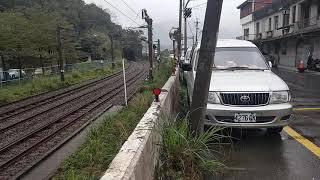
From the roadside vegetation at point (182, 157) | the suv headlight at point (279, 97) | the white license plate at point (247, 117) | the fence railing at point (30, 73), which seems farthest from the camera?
the fence railing at point (30, 73)

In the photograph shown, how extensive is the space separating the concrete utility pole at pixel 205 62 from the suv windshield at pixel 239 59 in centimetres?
293

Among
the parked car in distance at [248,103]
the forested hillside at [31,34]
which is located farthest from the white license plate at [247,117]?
the forested hillside at [31,34]

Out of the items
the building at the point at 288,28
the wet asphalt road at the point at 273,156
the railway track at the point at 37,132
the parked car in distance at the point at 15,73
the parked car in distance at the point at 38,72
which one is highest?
the building at the point at 288,28

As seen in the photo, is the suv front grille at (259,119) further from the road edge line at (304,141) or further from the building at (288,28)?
the building at (288,28)

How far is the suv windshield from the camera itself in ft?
25.5

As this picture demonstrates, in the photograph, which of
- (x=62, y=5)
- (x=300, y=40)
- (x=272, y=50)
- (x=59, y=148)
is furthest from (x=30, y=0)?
(x=59, y=148)

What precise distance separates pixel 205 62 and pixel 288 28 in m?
37.8

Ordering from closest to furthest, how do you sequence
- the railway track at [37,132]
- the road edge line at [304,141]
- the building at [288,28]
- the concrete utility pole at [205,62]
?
the concrete utility pole at [205,62], the road edge line at [304,141], the railway track at [37,132], the building at [288,28]

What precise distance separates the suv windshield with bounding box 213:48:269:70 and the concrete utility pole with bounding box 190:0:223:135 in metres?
2.93

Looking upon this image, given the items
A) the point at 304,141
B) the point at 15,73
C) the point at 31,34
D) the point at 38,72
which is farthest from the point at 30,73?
the point at 304,141

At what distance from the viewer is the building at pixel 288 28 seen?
32881mm

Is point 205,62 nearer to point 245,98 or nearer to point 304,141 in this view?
point 245,98

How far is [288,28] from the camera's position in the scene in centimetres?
3981

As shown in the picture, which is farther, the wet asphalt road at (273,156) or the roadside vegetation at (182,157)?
the wet asphalt road at (273,156)
